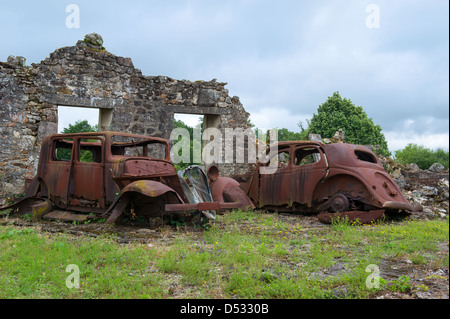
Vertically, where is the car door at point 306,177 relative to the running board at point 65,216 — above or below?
above

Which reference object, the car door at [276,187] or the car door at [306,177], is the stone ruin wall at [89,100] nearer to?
the car door at [276,187]

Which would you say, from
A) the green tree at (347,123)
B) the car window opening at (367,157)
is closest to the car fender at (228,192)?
the car window opening at (367,157)

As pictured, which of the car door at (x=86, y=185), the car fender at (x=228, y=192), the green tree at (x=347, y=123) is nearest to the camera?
the car door at (x=86, y=185)

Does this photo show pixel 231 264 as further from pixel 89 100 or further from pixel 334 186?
pixel 89 100

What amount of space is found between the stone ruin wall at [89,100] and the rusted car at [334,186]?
3.60 metres

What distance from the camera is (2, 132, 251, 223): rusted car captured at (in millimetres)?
5922

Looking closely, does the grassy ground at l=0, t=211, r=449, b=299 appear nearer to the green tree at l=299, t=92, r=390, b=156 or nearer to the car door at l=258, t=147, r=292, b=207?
the car door at l=258, t=147, r=292, b=207

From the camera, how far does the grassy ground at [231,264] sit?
3.20 metres

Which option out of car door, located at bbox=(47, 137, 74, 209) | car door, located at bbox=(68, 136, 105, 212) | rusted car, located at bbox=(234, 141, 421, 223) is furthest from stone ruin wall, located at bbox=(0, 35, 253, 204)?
rusted car, located at bbox=(234, 141, 421, 223)

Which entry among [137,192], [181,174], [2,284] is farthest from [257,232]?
[2,284]

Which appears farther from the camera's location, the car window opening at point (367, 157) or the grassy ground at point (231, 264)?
the car window opening at point (367, 157)

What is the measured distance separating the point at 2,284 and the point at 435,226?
5464 millimetres
